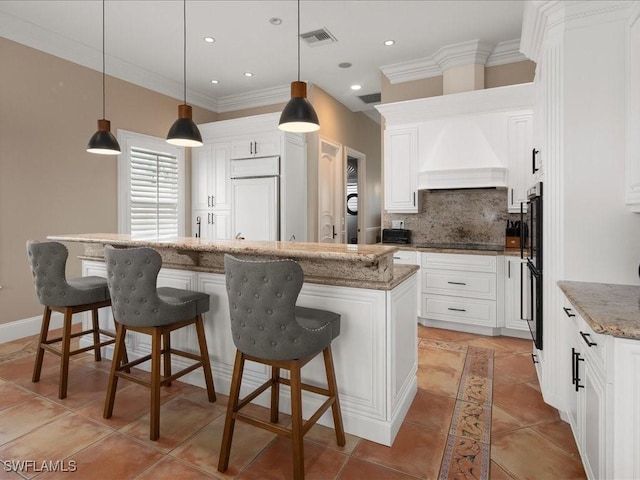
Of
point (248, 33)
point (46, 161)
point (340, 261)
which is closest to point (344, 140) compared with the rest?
point (248, 33)

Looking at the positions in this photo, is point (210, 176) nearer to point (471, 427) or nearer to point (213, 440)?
point (213, 440)

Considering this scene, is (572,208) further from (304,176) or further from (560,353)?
(304,176)

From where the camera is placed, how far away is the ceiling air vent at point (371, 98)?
5746mm

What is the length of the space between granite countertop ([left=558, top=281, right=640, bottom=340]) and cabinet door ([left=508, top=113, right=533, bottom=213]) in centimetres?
209

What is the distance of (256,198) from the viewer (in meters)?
5.02

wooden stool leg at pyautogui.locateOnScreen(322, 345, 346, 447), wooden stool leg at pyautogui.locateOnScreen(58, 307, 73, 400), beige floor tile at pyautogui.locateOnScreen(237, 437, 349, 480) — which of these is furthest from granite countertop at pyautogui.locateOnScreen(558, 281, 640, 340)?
wooden stool leg at pyautogui.locateOnScreen(58, 307, 73, 400)

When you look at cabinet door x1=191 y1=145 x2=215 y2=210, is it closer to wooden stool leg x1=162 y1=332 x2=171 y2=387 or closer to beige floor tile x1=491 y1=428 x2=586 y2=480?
wooden stool leg x1=162 y1=332 x2=171 y2=387

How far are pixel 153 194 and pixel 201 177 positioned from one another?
74cm

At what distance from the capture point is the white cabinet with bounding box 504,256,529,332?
3.70 metres

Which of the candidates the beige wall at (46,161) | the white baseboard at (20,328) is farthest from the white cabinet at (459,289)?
the white baseboard at (20,328)

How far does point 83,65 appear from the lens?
4.14 meters

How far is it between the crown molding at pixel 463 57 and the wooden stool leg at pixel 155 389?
13.6 feet

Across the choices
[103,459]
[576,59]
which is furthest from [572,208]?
[103,459]

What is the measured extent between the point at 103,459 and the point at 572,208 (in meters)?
2.85
